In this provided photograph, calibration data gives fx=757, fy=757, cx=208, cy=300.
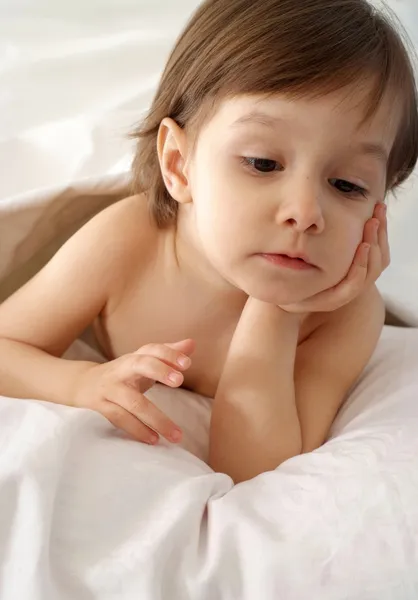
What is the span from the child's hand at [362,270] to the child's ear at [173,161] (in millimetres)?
163

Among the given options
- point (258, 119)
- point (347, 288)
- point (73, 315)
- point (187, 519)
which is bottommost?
point (187, 519)

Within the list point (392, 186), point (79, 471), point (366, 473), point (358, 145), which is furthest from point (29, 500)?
point (392, 186)

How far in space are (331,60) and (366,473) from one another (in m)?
0.36

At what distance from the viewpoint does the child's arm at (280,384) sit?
0.76m

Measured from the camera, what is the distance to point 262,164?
0.69 metres

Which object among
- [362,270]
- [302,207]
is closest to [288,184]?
[302,207]

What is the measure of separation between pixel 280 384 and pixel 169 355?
0.51 ft

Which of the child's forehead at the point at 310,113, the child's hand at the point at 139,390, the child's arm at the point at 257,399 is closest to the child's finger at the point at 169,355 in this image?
the child's hand at the point at 139,390

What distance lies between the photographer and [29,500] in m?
0.56

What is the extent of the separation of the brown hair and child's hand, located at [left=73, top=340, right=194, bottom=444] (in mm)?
233

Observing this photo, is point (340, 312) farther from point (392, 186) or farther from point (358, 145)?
point (358, 145)

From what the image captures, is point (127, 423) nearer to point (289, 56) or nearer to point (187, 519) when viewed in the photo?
point (187, 519)

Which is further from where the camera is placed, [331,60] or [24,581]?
[331,60]

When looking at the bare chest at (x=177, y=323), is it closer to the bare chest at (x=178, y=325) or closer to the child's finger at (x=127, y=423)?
the bare chest at (x=178, y=325)
